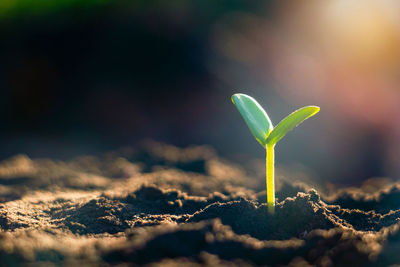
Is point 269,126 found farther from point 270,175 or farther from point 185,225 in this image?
point 185,225

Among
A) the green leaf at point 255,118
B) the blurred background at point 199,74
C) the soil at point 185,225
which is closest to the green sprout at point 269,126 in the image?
the green leaf at point 255,118

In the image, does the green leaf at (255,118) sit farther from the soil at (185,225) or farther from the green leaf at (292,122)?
the soil at (185,225)

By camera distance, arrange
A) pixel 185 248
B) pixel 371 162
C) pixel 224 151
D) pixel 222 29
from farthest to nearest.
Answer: pixel 222 29, pixel 224 151, pixel 371 162, pixel 185 248

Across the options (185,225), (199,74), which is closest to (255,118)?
(185,225)

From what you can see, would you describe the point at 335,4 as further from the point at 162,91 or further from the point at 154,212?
the point at 154,212

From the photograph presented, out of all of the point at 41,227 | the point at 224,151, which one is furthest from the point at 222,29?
the point at 41,227

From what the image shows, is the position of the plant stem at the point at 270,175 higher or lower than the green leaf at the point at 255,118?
lower
